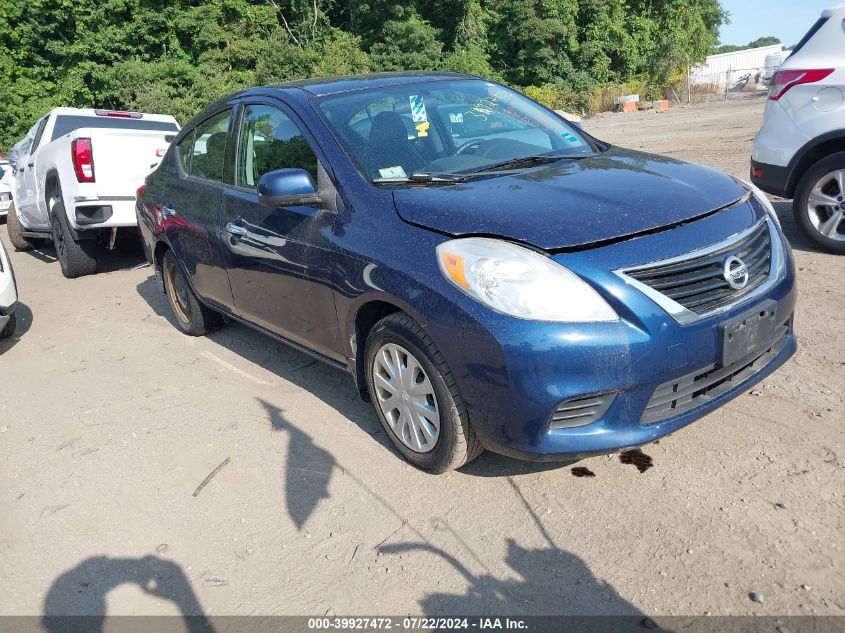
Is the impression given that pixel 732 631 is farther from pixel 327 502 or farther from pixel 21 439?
pixel 21 439

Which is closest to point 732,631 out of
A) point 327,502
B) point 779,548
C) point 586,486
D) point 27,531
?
point 779,548

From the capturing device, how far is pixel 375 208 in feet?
10.3

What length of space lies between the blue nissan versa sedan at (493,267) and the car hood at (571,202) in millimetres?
11

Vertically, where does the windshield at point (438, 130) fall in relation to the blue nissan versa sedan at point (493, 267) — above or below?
above

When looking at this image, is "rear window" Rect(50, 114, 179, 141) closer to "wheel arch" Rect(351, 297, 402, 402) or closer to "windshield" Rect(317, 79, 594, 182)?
"windshield" Rect(317, 79, 594, 182)

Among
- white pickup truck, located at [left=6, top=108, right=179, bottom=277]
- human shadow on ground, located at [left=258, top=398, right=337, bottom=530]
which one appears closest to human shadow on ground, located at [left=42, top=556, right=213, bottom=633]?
human shadow on ground, located at [left=258, top=398, right=337, bottom=530]

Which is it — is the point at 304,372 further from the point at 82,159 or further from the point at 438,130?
the point at 82,159

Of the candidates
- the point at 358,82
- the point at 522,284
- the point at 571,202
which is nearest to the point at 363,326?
the point at 522,284

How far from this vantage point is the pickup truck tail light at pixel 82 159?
7.22 metres

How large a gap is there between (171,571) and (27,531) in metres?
0.82

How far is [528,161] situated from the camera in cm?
357

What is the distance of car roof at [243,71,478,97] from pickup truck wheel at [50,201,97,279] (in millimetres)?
4240

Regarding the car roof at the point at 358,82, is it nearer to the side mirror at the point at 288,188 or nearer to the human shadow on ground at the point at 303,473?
the side mirror at the point at 288,188

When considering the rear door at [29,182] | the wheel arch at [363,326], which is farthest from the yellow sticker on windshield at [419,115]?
→ the rear door at [29,182]
